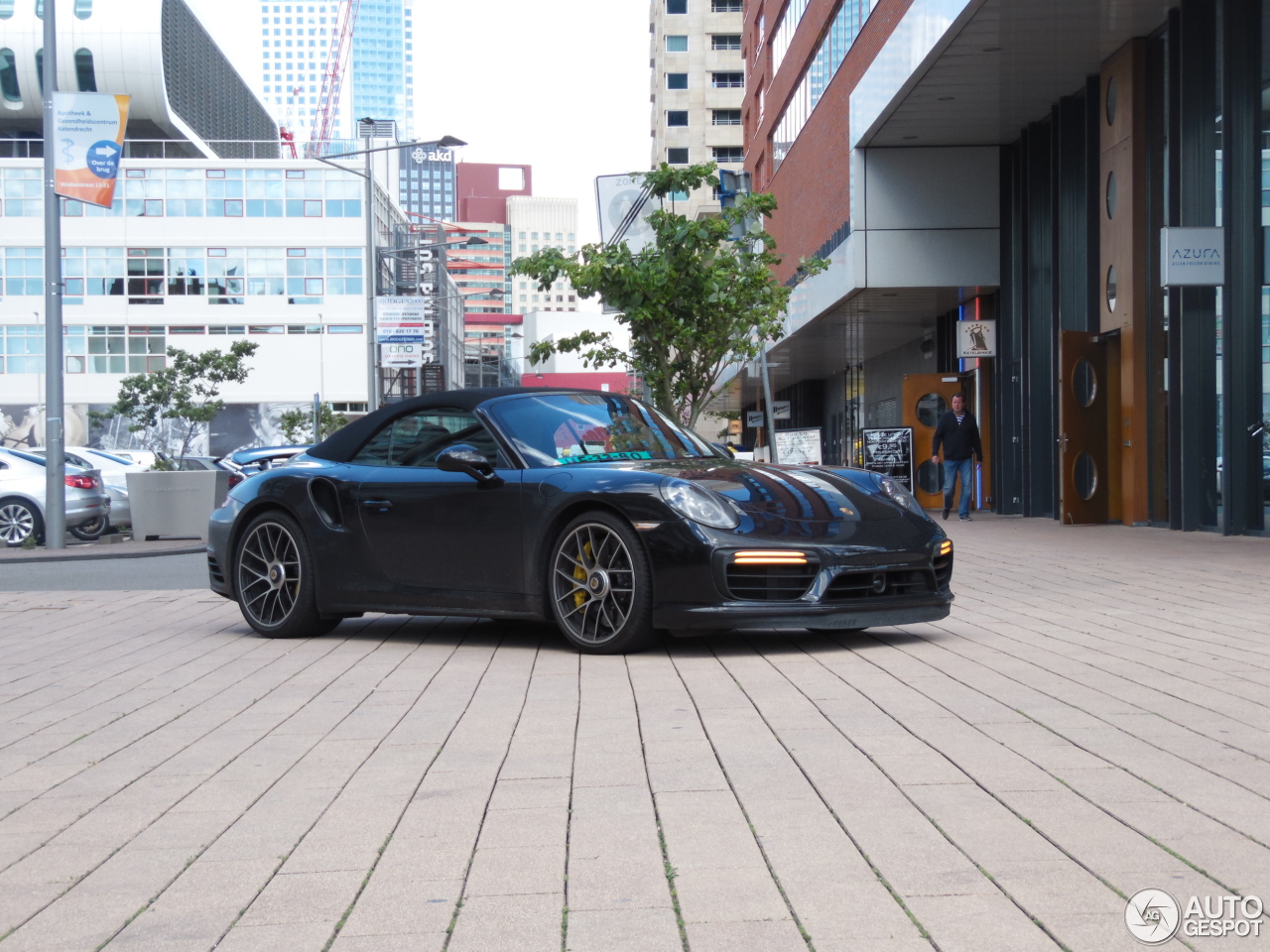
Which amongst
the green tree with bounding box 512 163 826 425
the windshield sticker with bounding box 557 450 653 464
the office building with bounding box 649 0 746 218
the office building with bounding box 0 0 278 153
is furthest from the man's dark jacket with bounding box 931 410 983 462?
the office building with bounding box 649 0 746 218

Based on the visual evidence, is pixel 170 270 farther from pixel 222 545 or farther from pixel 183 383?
pixel 222 545

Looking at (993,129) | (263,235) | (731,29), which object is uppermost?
(731,29)

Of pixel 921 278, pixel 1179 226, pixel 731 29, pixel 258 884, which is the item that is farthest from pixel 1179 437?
pixel 731 29

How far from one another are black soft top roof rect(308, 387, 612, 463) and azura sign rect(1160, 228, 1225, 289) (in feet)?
31.9

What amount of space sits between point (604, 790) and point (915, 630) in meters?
3.90

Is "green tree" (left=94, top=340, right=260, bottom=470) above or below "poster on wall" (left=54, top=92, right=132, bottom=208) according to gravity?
below

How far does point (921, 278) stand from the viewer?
25.2 meters

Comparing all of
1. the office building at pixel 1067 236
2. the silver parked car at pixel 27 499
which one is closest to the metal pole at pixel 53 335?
the silver parked car at pixel 27 499

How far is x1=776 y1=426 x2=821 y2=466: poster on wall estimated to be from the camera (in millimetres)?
25234

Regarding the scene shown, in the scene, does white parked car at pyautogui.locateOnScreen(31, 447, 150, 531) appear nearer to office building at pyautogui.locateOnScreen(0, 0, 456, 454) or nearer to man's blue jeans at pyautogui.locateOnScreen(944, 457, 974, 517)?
man's blue jeans at pyautogui.locateOnScreen(944, 457, 974, 517)

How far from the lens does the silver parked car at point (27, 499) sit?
19562 millimetres

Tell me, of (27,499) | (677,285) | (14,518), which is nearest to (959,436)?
(677,285)

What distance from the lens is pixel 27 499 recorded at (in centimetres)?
1958

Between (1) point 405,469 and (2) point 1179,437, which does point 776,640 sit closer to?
(1) point 405,469
